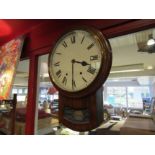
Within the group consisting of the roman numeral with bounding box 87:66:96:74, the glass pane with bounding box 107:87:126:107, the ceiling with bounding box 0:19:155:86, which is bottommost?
the glass pane with bounding box 107:87:126:107

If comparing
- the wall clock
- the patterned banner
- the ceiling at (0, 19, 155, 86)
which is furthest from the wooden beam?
the patterned banner

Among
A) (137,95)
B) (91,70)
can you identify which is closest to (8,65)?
(91,70)

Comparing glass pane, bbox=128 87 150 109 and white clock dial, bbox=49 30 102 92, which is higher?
white clock dial, bbox=49 30 102 92

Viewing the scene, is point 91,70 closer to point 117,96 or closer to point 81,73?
point 81,73

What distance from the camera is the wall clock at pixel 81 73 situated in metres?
0.84

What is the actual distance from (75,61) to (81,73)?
0.09 metres

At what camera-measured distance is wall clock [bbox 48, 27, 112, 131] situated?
33.2 inches

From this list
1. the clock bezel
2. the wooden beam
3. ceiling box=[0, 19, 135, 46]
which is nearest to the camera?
the clock bezel

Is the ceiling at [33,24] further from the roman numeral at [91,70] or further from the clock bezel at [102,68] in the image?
the roman numeral at [91,70]

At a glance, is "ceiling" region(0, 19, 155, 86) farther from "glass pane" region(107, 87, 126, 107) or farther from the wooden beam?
"glass pane" region(107, 87, 126, 107)

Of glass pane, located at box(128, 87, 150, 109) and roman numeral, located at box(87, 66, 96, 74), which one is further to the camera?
glass pane, located at box(128, 87, 150, 109)

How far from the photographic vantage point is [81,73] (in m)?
0.93
